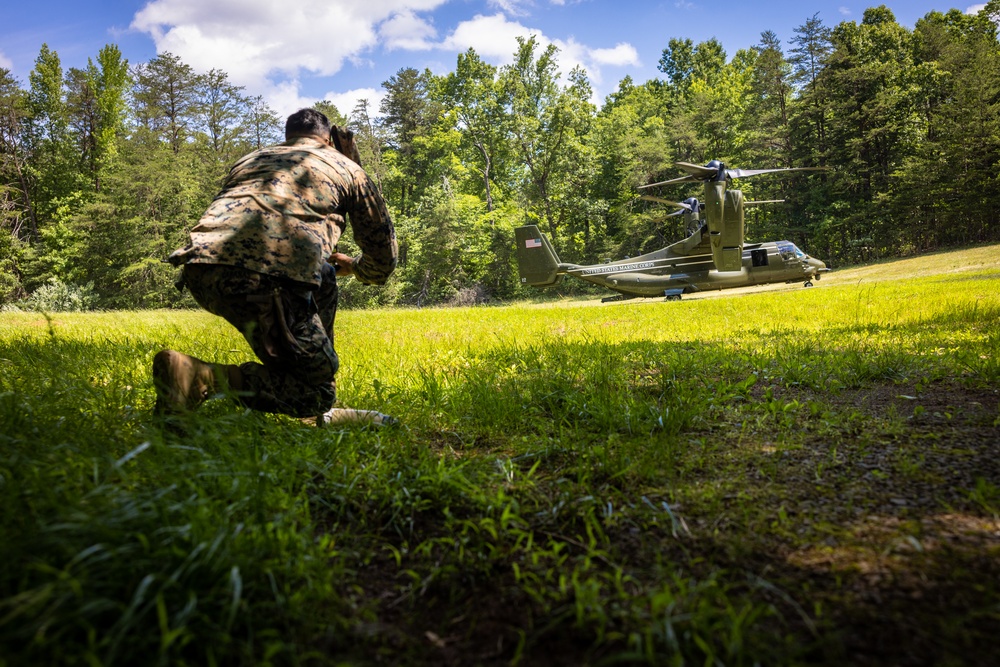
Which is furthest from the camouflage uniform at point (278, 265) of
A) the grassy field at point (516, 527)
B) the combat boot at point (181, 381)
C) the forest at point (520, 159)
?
the forest at point (520, 159)

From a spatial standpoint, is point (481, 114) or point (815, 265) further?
point (481, 114)

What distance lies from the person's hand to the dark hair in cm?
79

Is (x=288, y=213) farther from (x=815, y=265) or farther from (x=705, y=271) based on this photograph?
(x=815, y=265)

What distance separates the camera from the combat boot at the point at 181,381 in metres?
2.56

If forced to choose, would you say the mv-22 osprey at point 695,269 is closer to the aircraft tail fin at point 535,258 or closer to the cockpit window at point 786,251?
the cockpit window at point 786,251

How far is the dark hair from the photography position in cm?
333

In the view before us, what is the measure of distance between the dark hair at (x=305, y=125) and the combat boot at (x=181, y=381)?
1582 millimetres

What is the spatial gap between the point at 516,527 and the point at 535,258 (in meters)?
20.4

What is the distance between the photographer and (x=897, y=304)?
27.1 feet

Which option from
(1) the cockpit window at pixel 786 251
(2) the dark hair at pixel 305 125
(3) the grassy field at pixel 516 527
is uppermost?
(2) the dark hair at pixel 305 125

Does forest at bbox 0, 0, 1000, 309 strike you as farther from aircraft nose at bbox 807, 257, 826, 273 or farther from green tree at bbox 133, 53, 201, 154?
aircraft nose at bbox 807, 257, 826, 273

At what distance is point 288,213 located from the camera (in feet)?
9.15

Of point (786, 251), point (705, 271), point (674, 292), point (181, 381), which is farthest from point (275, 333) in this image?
point (786, 251)

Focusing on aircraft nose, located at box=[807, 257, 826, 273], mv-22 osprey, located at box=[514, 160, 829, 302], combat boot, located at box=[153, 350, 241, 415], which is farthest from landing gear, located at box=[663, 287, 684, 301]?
combat boot, located at box=[153, 350, 241, 415]
